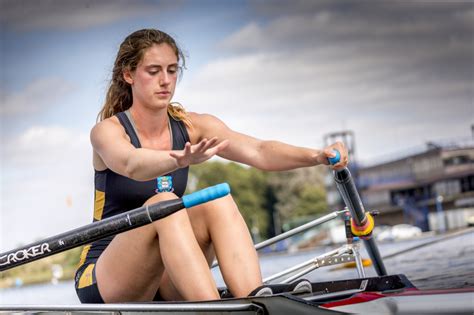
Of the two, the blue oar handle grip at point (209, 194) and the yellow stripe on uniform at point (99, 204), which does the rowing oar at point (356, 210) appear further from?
the yellow stripe on uniform at point (99, 204)

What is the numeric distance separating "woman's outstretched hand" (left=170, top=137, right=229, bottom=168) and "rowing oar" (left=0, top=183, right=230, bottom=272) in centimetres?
12

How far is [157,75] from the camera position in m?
3.43

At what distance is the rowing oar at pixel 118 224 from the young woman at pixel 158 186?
15 centimetres

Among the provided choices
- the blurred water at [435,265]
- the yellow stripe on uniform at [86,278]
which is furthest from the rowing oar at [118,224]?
the blurred water at [435,265]

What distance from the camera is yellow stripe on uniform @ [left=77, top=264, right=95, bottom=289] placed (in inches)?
137

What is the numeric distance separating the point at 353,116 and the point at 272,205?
18.7m

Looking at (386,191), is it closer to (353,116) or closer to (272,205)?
(272,205)

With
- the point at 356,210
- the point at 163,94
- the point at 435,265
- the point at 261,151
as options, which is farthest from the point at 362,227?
the point at 435,265

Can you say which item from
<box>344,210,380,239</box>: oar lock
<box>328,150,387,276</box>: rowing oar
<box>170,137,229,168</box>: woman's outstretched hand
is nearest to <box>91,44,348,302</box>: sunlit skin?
<box>170,137,229,168</box>: woman's outstretched hand

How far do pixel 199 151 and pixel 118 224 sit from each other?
0.42 meters

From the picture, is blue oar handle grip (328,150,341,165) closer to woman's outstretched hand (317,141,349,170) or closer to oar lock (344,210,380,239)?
woman's outstretched hand (317,141,349,170)

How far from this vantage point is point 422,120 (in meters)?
80.6

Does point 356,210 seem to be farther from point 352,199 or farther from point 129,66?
point 129,66

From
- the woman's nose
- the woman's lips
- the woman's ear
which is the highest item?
the woman's ear
